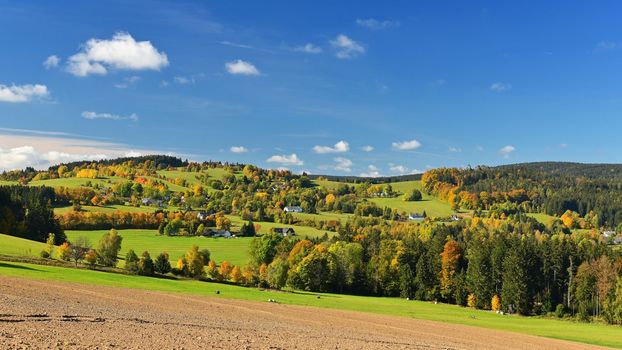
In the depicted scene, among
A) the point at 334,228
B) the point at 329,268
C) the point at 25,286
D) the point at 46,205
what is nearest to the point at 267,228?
the point at 334,228

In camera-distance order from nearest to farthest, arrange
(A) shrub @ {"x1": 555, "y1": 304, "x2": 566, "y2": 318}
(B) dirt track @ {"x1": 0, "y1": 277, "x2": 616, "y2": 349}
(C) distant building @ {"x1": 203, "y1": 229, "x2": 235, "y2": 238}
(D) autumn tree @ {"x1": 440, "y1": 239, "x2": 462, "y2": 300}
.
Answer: (B) dirt track @ {"x1": 0, "y1": 277, "x2": 616, "y2": 349} < (A) shrub @ {"x1": 555, "y1": 304, "x2": 566, "y2": 318} < (D) autumn tree @ {"x1": 440, "y1": 239, "x2": 462, "y2": 300} < (C) distant building @ {"x1": 203, "y1": 229, "x2": 235, "y2": 238}

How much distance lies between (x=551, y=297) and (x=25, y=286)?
281ft

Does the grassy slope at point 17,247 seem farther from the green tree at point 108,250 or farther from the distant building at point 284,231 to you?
the distant building at point 284,231

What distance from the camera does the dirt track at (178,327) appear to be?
23703 mm

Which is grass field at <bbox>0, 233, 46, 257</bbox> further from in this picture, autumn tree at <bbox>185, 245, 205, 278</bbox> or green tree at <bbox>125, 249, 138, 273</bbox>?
autumn tree at <bbox>185, 245, 205, 278</bbox>

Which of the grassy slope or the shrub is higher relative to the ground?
the grassy slope

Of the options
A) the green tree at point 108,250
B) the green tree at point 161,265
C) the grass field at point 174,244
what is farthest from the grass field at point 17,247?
the grass field at point 174,244

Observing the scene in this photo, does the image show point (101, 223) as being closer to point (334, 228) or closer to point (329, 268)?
point (334, 228)

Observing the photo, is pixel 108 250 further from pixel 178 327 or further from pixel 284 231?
pixel 284 231

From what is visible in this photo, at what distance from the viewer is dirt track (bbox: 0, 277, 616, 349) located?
77.8 ft

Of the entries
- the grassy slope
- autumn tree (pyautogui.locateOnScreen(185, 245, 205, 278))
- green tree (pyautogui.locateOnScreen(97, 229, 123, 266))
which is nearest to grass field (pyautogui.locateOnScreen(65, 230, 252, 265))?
autumn tree (pyautogui.locateOnScreen(185, 245, 205, 278))

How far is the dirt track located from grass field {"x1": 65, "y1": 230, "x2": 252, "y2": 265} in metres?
76.8

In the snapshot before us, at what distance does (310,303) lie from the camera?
221ft

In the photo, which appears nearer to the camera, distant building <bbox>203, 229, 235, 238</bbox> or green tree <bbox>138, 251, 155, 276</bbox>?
green tree <bbox>138, 251, 155, 276</bbox>
